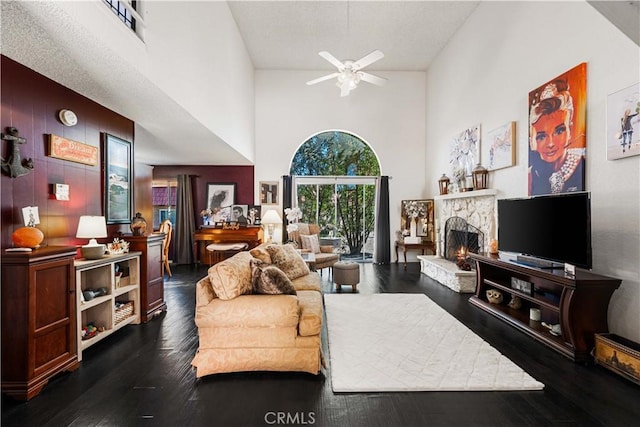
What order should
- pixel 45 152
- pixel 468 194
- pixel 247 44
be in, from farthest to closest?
pixel 247 44
pixel 468 194
pixel 45 152

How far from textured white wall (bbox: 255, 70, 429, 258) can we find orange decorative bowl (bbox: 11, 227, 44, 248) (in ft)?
18.2

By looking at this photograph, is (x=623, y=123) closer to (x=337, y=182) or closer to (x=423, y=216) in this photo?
(x=423, y=216)

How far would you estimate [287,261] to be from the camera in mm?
3879

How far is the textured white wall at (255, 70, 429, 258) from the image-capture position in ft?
25.8

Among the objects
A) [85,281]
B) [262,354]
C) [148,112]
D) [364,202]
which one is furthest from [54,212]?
[364,202]

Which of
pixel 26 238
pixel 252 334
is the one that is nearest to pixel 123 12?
pixel 26 238

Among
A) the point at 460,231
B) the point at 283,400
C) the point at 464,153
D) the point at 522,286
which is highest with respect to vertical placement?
the point at 464,153

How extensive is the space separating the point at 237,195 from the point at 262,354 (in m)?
5.82

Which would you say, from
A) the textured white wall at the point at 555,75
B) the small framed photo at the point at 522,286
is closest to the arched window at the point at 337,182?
the textured white wall at the point at 555,75

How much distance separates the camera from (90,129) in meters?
3.46

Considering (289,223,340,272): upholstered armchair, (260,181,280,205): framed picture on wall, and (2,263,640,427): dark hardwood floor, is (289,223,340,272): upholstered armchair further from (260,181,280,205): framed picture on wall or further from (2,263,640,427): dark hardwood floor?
(2,263,640,427): dark hardwood floor

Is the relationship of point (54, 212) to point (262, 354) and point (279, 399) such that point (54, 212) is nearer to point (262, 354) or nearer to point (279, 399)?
point (262, 354)

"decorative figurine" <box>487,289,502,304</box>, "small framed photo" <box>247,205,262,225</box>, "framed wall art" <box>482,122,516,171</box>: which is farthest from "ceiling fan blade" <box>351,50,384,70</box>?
"small framed photo" <box>247,205,262,225</box>

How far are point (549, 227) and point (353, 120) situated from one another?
552 centimetres
